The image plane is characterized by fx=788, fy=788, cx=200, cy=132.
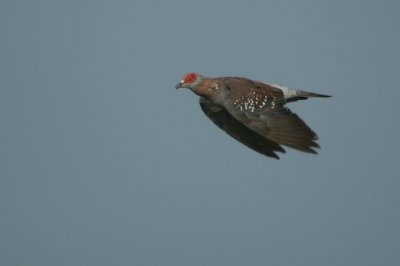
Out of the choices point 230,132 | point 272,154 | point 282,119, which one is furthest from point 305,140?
point 230,132

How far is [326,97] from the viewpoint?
17.6 m

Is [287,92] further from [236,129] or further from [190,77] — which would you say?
[190,77]

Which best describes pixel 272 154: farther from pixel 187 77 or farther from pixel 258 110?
pixel 187 77

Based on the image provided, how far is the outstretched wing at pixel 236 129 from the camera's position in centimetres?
1705

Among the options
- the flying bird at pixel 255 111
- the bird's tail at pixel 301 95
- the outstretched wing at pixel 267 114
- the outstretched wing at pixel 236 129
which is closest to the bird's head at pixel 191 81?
the flying bird at pixel 255 111

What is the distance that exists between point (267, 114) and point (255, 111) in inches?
10.5

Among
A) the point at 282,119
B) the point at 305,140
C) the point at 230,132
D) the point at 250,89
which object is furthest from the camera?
the point at 230,132

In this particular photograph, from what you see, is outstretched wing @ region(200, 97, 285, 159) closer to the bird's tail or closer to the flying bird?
the flying bird

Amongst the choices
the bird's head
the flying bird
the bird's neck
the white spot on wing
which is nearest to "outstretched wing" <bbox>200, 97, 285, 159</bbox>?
the flying bird

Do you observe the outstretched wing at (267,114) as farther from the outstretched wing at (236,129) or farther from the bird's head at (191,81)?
the outstretched wing at (236,129)

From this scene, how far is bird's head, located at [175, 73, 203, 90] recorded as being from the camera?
17.6 meters

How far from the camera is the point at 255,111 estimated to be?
16.1 meters

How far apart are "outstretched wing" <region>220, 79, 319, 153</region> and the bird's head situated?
0.75m

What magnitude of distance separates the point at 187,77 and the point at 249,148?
6.95 ft
